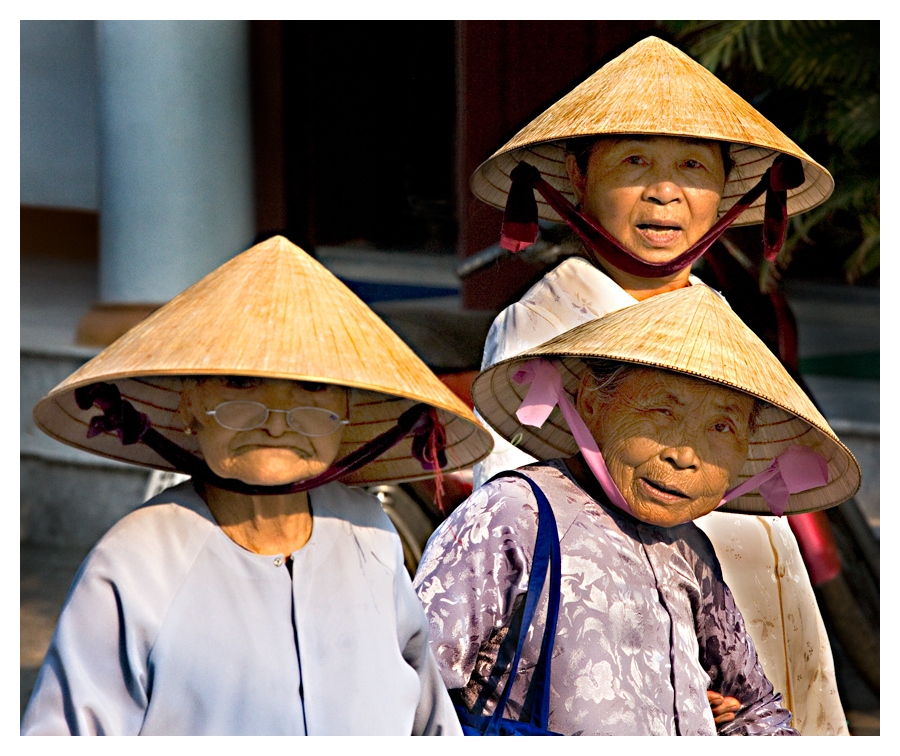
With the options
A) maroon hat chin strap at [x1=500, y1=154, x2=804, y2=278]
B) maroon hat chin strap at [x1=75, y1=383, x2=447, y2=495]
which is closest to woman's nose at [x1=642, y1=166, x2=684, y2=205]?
maroon hat chin strap at [x1=500, y1=154, x2=804, y2=278]

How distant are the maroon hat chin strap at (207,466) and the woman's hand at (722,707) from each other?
58cm

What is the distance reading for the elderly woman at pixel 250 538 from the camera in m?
1.37

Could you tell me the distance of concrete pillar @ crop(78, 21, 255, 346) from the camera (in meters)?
4.38

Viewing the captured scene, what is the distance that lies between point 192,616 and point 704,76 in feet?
4.53

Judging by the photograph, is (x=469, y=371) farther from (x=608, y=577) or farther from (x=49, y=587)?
(x=49, y=587)

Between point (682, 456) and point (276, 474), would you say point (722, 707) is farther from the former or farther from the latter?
point (276, 474)

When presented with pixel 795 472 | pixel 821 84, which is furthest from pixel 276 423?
pixel 821 84

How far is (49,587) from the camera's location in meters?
4.60

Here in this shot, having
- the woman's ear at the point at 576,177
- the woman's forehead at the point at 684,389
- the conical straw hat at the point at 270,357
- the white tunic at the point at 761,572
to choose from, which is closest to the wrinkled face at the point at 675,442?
the woman's forehead at the point at 684,389

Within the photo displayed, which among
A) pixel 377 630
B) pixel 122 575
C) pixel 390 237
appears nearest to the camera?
pixel 122 575

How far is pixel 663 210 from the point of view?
6.75ft

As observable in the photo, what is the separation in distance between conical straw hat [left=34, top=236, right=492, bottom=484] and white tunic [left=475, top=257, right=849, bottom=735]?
54cm

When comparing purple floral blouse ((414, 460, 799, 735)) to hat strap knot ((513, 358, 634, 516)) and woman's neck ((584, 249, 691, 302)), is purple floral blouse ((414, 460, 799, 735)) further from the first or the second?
woman's neck ((584, 249, 691, 302))
